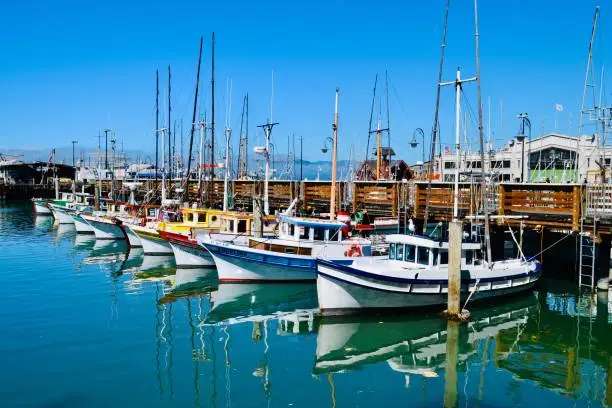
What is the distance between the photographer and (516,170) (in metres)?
58.5

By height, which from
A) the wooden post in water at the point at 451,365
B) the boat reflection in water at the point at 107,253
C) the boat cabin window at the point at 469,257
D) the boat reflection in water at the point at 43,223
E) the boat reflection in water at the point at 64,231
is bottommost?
the wooden post in water at the point at 451,365

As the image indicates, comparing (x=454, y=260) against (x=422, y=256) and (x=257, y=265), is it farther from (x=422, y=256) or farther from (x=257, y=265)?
(x=257, y=265)

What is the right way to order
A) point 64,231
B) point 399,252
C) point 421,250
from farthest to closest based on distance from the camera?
point 64,231 < point 399,252 < point 421,250

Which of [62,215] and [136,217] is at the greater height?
[136,217]

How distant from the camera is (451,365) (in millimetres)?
16906

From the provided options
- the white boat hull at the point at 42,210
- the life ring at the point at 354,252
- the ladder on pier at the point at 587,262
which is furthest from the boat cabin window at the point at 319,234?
the white boat hull at the point at 42,210

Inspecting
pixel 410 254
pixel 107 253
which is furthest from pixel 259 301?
pixel 107 253

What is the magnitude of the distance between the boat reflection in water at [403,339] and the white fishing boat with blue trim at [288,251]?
6576 mm

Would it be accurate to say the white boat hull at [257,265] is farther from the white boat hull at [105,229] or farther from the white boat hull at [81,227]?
the white boat hull at [81,227]

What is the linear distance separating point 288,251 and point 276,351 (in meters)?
10.2

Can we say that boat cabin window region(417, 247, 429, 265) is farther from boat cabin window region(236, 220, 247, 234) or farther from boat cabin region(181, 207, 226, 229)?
boat cabin region(181, 207, 226, 229)

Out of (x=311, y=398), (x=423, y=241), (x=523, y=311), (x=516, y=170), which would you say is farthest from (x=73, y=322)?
(x=516, y=170)

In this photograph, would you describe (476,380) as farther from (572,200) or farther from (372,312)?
(572,200)

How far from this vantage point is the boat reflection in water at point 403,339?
56.0 ft
